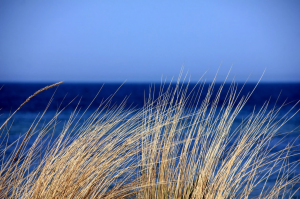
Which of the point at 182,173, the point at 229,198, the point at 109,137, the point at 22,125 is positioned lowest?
the point at 22,125

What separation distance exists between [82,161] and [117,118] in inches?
12.7

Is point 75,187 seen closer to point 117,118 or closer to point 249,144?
point 117,118

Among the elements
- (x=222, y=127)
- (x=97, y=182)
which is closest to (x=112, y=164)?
(x=97, y=182)

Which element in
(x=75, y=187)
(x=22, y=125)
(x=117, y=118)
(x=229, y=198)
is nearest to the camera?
(x=75, y=187)

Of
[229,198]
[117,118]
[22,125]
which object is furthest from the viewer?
[22,125]

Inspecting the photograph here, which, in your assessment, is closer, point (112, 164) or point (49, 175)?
point (49, 175)

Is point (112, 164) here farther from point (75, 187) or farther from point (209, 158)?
point (209, 158)

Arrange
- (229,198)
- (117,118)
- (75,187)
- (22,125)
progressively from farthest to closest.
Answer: (22,125) < (117,118) < (229,198) < (75,187)

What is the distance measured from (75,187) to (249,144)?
819mm

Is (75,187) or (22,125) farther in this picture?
(22,125)

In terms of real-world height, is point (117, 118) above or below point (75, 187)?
above

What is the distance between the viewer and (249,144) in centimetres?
133

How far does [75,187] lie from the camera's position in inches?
48.6

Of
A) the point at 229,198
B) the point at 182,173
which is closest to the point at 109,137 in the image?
the point at 182,173
